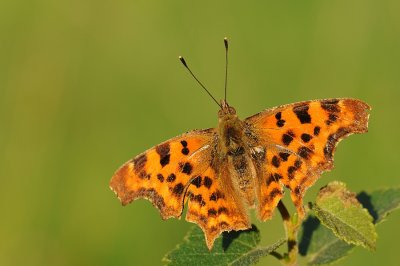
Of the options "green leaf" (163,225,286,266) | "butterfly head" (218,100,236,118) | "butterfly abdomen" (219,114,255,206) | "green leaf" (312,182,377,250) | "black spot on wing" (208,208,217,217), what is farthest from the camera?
"butterfly head" (218,100,236,118)

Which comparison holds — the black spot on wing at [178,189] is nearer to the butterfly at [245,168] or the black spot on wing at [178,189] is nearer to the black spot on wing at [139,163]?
the butterfly at [245,168]

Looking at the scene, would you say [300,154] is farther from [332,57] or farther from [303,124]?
Answer: [332,57]

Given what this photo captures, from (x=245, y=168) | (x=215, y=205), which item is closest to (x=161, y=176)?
(x=215, y=205)

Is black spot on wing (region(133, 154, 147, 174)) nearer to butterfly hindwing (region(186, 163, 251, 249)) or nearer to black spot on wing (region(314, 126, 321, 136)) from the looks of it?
butterfly hindwing (region(186, 163, 251, 249))

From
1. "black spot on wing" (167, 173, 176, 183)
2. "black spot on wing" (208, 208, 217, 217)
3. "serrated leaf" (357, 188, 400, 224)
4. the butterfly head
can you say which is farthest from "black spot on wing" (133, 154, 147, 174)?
"serrated leaf" (357, 188, 400, 224)

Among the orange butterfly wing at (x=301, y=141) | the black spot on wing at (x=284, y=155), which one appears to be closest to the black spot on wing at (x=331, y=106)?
the orange butterfly wing at (x=301, y=141)

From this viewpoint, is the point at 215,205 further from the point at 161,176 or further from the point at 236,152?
the point at 236,152
